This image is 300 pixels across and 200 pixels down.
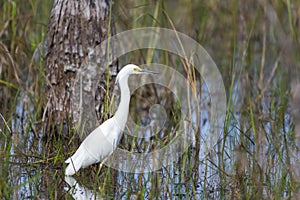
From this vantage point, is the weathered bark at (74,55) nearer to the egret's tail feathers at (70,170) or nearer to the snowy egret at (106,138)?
the snowy egret at (106,138)

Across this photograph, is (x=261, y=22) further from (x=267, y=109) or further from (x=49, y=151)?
(x=49, y=151)

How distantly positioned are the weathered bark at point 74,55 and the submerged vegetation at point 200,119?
24cm

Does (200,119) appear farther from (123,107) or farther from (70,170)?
(70,170)

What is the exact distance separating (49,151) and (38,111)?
83 centimetres

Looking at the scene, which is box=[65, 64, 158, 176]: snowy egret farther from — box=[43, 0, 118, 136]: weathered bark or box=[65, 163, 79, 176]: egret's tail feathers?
box=[43, 0, 118, 136]: weathered bark

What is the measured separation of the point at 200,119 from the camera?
5258mm

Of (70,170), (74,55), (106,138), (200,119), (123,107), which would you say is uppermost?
(74,55)

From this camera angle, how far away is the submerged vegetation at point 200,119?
4008 mm

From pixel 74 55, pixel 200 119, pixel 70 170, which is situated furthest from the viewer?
pixel 200 119

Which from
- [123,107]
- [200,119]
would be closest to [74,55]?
[123,107]

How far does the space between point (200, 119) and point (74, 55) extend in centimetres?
103

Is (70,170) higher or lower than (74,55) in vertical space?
lower

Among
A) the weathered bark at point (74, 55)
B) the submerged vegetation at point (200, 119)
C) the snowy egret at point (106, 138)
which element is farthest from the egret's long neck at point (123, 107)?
the weathered bark at point (74, 55)

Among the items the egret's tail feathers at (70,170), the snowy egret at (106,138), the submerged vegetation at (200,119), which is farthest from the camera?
the snowy egret at (106,138)
